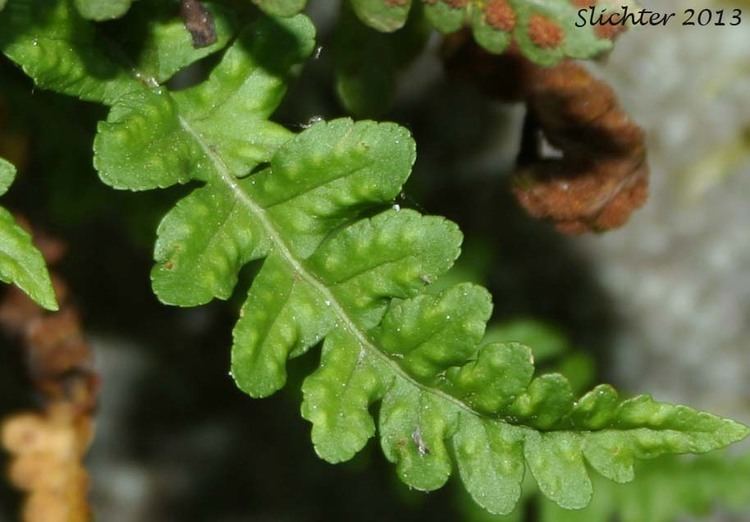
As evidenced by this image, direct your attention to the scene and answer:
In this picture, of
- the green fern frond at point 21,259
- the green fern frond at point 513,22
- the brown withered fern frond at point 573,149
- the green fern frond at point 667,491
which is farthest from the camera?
the green fern frond at point 667,491

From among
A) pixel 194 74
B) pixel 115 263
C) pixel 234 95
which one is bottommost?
pixel 115 263

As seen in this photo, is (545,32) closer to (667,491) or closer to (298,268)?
(298,268)

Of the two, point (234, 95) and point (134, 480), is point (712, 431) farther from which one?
point (134, 480)

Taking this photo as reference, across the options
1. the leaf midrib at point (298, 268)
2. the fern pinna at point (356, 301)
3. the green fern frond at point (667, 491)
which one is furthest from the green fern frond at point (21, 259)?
the green fern frond at point (667, 491)

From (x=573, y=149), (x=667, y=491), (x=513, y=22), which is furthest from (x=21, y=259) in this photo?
(x=667, y=491)

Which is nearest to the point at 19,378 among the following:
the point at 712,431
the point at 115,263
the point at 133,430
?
the point at 115,263

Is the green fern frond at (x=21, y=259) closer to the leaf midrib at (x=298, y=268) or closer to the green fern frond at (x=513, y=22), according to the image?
the leaf midrib at (x=298, y=268)

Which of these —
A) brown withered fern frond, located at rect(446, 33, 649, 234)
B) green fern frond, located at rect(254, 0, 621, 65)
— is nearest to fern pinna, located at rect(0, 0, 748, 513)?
green fern frond, located at rect(254, 0, 621, 65)
